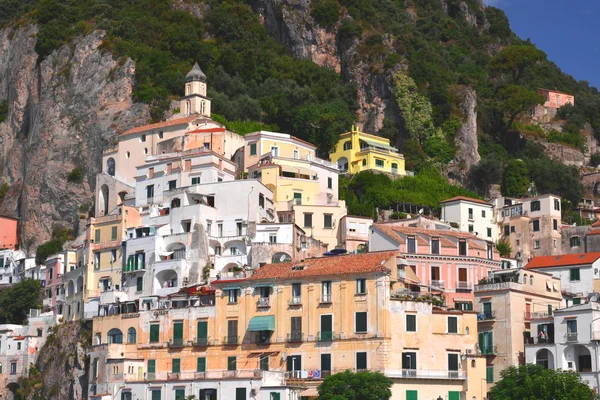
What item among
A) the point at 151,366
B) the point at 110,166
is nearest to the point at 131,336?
the point at 151,366

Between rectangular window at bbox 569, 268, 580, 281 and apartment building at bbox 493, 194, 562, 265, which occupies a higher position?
apartment building at bbox 493, 194, 562, 265

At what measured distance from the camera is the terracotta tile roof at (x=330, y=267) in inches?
2547

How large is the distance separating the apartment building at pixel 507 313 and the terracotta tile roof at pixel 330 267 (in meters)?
6.63

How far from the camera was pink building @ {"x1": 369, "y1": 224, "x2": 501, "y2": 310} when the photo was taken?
2896 inches

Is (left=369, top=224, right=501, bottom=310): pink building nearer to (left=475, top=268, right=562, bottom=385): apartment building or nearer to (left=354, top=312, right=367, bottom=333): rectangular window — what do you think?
(left=475, top=268, right=562, bottom=385): apartment building

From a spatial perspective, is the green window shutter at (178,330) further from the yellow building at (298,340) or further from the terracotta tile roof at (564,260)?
the terracotta tile roof at (564,260)

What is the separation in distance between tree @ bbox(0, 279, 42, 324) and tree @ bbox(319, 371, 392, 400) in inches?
1375

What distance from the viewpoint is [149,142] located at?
309ft

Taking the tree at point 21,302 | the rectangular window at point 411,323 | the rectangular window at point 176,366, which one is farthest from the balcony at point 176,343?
the tree at point 21,302

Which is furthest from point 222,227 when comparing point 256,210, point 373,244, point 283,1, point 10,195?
point 283,1

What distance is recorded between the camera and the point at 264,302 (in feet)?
219

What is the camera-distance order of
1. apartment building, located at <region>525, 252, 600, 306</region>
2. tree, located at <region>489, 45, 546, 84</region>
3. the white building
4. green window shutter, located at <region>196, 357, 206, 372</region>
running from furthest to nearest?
tree, located at <region>489, 45, 546, 84</region> → the white building → apartment building, located at <region>525, 252, 600, 306</region> → green window shutter, located at <region>196, 357, 206, 372</region>

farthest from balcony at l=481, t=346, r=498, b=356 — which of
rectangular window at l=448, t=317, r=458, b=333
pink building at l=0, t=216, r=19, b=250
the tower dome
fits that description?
pink building at l=0, t=216, r=19, b=250

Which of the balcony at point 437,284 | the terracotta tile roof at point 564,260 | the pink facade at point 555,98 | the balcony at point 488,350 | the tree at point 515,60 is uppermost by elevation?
the tree at point 515,60
